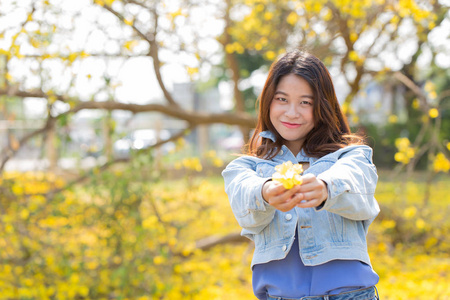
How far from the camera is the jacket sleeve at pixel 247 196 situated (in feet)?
4.03

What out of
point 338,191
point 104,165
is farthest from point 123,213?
point 338,191

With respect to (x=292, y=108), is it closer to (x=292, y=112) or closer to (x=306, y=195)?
(x=292, y=112)

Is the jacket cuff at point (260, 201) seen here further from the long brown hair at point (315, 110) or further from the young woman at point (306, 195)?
the long brown hair at point (315, 110)

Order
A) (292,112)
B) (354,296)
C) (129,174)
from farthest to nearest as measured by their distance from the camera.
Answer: (129,174) < (292,112) < (354,296)

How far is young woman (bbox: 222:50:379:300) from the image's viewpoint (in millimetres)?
1222

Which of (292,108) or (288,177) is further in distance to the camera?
(292,108)

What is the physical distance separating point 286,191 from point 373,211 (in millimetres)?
383

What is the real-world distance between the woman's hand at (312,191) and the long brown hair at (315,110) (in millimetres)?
358

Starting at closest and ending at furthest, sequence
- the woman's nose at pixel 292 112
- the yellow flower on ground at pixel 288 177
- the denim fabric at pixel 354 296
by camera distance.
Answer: the yellow flower on ground at pixel 288 177 < the denim fabric at pixel 354 296 < the woman's nose at pixel 292 112

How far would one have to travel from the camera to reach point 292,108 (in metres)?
1.48

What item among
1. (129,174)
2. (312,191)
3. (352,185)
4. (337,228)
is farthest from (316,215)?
(129,174)

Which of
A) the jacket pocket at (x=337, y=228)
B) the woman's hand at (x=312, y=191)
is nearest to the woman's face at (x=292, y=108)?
the jacket pocket at (x=337, y=228)

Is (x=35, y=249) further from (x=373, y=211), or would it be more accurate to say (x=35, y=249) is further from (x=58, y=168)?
(x=373, y=211)

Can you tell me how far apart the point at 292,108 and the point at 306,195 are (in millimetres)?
438
